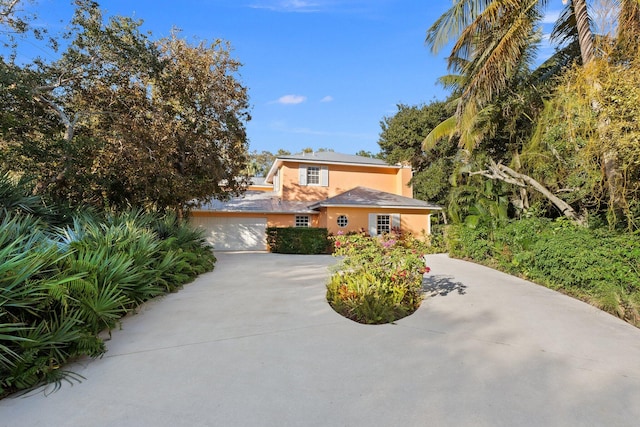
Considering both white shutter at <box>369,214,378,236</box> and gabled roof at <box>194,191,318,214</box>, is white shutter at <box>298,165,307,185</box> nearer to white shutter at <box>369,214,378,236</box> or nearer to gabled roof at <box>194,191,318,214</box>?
gabled roof at <box>194,191,318,214</box>

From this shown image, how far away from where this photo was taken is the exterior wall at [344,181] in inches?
821

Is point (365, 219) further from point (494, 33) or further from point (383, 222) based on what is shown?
point (494, 33)

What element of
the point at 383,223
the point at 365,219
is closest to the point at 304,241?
the point at 365,219

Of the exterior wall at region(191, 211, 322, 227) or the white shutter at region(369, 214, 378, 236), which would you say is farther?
the exterior wall at region(191, 211, 322, 227)

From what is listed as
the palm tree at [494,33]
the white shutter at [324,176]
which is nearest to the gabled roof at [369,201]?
the white shutter at [324,176]

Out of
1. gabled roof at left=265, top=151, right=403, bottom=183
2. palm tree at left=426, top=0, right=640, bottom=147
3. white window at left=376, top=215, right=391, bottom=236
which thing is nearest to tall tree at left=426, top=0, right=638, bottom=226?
palm tree at left=426, top=0, right=640, bottom=147

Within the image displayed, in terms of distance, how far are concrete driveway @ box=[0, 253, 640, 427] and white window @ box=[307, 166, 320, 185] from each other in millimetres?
15280

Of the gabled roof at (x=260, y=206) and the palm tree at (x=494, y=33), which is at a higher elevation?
the palm tree at (x=494, y=33)

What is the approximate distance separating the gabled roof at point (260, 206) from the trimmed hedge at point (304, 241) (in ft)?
8.40

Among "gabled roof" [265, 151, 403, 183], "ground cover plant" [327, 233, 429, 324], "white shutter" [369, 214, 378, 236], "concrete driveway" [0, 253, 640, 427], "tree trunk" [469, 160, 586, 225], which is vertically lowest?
"concrete driveway" [0, 253, 640, 427]

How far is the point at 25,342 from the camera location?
335cm

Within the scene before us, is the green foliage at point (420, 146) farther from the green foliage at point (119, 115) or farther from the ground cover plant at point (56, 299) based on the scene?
the ground cover plant at point (56, 299)

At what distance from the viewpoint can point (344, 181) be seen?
21.6 meters

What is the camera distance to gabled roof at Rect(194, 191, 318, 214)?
63.5 ft
